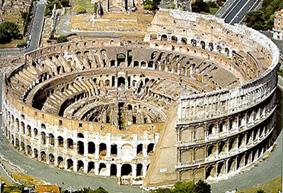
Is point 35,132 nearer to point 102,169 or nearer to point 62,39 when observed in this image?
point 102,169

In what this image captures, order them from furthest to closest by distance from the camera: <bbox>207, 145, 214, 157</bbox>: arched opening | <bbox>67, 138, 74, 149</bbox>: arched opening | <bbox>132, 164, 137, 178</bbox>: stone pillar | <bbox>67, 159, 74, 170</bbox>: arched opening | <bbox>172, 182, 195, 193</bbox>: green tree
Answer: <bbox>67, 159, 74, 170</bbox>: arched opening < <bbox>67, 138, 74, 149</bbox>: arched opening < <bbox>132, 164, 137, 178</bbox>: stone pillar < <bbox>207, 145, 214, 157</bbox>: arched opening < <bbox>172, 182, 195, 193</bbox>: green tree

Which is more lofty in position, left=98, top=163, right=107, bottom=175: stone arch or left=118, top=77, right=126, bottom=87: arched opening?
left=118, top=77, right=126, bottom=87: arched opening

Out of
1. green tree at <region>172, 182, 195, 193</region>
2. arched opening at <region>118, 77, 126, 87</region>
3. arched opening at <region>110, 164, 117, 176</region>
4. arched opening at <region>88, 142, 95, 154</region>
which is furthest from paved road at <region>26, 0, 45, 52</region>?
green tree at <region>172, 182, 195, 193</region>

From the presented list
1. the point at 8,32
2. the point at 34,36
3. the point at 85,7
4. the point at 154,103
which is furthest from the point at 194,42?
the point at 85,7

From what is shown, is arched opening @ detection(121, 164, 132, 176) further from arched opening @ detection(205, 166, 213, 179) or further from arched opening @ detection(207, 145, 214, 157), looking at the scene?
arched opening @ detection(207, 145, 214, 157)

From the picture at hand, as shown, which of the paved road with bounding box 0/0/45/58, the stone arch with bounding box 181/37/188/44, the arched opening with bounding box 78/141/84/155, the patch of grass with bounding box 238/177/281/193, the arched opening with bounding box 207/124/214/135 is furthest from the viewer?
the paved road with bounding box 0/0/45/58

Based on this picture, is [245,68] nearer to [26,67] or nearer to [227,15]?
[26,67]
